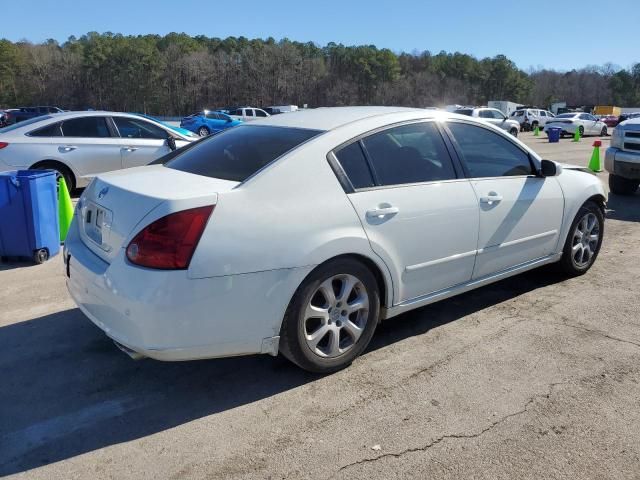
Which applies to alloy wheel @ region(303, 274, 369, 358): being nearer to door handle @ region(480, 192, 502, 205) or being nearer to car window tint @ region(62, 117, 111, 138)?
door handle @ region(480, 192, 502, 205)

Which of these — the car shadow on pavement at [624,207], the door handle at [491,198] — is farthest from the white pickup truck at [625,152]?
the door handle at [491,198]

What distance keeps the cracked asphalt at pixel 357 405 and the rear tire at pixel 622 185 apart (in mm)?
6687

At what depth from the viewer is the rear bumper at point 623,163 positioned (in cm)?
916

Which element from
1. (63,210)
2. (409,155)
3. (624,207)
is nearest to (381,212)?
(409,155)

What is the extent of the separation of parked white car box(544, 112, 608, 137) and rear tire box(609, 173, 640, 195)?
72.5 ft

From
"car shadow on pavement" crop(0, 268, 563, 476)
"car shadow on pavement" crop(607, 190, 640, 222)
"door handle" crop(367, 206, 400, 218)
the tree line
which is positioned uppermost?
the tree line

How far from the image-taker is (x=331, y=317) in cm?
327

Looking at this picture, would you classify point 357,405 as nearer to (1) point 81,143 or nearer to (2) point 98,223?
(2) point 98,223

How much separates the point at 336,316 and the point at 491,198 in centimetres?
158

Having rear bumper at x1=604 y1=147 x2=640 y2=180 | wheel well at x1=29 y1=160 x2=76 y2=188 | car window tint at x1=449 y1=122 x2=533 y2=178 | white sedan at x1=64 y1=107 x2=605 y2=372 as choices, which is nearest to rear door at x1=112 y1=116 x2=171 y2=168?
wheel well at x1=29 y1=160 x2=76 y2=188

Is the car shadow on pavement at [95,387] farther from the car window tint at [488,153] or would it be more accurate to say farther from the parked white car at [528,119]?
the parked white car at [528,119]

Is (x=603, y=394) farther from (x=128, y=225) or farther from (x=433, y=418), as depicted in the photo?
(x=128, y=225)

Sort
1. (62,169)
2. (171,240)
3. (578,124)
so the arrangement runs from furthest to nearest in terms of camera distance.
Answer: (578,124), (62,169), (171,240)

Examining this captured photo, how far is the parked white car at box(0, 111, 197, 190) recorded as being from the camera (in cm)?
812
